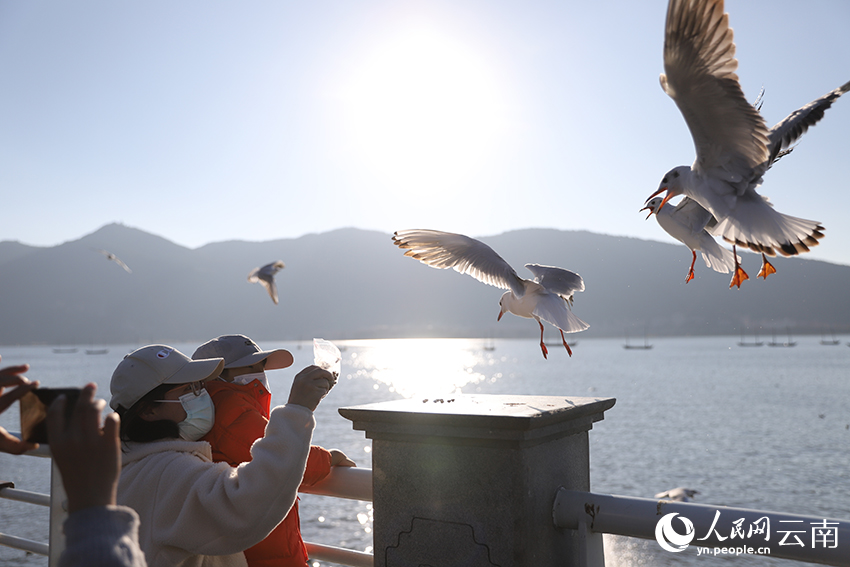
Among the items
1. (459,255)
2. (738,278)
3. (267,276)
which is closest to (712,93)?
(738,278)

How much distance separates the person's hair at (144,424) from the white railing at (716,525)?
1.45m

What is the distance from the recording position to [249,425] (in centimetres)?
263

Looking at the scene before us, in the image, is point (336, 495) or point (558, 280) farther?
point (558, 280)

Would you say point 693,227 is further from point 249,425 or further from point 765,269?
point 249,425

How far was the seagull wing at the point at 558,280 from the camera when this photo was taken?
398 cm

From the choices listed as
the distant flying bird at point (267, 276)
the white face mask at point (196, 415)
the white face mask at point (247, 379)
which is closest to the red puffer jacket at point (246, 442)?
the white face mask at point (247, 379)

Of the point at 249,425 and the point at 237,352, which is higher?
the point at 237,352

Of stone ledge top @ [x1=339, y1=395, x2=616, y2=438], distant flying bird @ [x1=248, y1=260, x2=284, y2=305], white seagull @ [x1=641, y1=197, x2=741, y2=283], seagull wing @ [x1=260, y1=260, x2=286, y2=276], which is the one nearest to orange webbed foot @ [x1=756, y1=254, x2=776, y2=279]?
white seagull @ [x1=641, y1=197, x2=741, y2=283]

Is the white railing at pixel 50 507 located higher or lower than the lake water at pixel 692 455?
higher

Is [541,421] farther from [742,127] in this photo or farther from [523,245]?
[523,245]

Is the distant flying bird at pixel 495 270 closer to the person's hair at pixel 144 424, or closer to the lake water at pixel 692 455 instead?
the lake water at pixel 692 455

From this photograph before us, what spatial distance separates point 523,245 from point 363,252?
9337 centimetres

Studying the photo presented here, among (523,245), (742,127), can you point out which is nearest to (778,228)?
(742,127)

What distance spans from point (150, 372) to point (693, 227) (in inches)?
93.0
